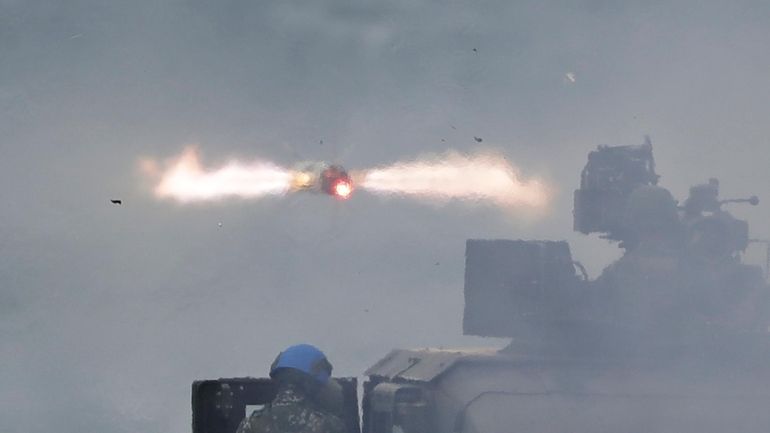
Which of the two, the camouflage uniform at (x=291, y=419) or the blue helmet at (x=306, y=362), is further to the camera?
the blue helmet at (x=306, y=362)

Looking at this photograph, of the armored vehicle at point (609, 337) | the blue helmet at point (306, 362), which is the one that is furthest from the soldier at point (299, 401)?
the armored vehicle at point (609, 337)

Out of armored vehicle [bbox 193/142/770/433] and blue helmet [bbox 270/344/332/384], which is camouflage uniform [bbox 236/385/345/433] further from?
armored vehicle [bbox 193/142/770/433]

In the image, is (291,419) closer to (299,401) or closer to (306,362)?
(299,401)

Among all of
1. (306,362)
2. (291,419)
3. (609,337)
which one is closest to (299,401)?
(291,419)

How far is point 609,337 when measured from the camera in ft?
59.9

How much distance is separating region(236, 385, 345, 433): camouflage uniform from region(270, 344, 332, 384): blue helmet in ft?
0.74

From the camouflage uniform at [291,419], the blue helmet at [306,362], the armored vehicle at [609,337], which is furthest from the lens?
the armored vehicle at [609,337]

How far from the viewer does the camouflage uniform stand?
1145 cm

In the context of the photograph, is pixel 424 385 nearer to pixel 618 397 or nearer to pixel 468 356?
pixel 468 356

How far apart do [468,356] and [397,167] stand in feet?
14.0

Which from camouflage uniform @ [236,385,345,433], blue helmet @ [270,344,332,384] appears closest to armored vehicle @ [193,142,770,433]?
blue helmet @ [270,344,332,384]

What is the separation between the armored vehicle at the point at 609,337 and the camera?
56.0 ft

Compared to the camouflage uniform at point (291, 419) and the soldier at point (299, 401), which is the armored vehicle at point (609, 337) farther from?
the camouflage uniform at point (291, 419)

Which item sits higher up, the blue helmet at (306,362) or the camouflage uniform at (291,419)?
the blue helmet at (306,362)
